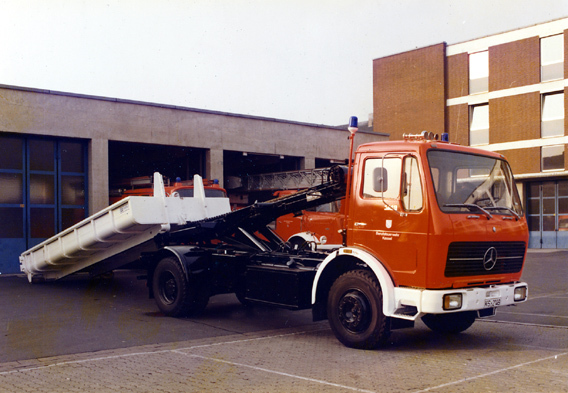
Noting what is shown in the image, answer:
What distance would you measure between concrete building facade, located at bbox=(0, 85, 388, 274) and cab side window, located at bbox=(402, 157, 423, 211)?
1437cm

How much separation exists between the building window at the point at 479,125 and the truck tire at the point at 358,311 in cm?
3236

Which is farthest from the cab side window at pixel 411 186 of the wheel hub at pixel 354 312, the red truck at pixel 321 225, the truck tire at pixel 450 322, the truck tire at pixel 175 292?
the red truck at pixel 321 225

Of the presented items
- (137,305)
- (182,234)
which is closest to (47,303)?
(137,305)

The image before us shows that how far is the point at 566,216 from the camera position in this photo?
34.9 metres

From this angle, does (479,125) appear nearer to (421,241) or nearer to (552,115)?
(552,115)

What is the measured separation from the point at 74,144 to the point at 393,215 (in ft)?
49.3

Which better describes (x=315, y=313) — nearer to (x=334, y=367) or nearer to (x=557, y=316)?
(x=334, y=367)

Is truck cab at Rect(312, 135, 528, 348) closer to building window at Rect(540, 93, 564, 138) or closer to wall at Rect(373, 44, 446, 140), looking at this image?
building window at Rect(540, 93, 564, 138)

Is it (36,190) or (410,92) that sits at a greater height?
(410,92)

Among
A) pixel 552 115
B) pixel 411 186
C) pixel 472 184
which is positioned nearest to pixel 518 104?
pixel 552 115

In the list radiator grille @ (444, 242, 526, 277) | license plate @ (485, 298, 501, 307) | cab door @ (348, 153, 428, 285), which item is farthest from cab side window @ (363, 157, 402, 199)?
license plate @ (485, 298, 501, 307)

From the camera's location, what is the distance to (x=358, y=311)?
25.0ft

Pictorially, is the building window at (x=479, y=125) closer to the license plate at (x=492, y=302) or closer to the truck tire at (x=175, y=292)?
the truck tire at (x=175, y=292)

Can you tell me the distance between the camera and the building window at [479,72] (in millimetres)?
37781
